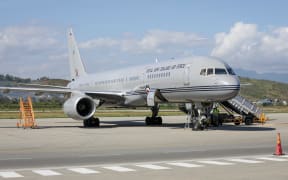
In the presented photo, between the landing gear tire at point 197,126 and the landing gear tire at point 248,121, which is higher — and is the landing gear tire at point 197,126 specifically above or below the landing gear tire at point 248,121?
below

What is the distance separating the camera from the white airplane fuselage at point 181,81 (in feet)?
86.3

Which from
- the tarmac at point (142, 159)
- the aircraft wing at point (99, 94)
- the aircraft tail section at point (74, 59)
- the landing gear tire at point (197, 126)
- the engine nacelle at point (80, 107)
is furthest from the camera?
the aircraft tail section at point (74, 59)

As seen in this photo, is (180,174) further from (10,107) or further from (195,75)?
(10,107)

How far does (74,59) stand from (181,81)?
2103cm

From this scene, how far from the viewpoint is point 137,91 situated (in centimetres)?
3259

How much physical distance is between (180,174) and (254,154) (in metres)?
5.10

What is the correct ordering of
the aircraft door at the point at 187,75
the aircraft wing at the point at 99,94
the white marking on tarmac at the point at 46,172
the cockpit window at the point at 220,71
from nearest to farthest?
1. the white marking on tarmac at the point at 46,172
2. the cockpit window at the point at 220,71
3. the aircraft door at the point at 187,75
4. the aircraft wing at the point at 99,94

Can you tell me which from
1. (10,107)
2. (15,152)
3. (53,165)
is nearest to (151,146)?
(15,152)

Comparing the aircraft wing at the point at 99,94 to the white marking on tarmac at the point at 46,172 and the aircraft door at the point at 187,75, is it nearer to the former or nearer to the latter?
the aircraft door at the point at 187,75

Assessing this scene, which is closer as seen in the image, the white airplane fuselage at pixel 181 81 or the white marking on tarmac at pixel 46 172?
the white marking on tarmac at pixel 46 172

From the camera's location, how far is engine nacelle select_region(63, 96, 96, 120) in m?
31.3

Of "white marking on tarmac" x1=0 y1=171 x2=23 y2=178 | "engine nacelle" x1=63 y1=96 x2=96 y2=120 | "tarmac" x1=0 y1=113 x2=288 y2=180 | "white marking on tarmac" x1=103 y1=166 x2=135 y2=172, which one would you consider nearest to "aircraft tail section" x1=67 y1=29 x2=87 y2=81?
"engine nacelle" x1=63 y1=96 x2=96 y2=120

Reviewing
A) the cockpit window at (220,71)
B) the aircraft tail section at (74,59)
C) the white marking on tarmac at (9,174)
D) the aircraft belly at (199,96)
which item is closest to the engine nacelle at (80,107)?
the aircraft belly at (199,96)

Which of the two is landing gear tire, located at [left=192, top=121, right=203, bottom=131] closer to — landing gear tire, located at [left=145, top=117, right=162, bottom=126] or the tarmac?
the tarmac
